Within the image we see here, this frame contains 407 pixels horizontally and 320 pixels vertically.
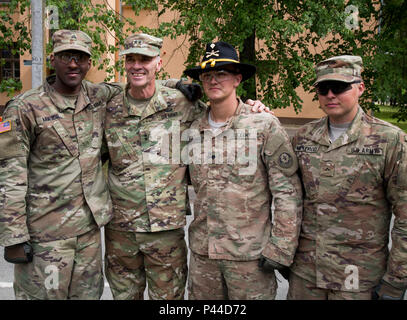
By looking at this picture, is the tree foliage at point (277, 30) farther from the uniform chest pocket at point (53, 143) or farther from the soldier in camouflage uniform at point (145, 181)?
the uniform chest pocket at point (53, 143)

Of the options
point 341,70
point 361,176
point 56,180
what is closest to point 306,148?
point 361,176

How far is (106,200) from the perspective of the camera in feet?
10.3

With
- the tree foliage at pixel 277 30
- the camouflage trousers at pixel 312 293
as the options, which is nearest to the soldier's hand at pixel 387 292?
the camouflage trousers at pixel 312 293

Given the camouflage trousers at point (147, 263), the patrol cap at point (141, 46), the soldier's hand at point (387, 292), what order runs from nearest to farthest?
the soldier's hand at point (387, 292) < the patrol cap at point (141, 46) < the camouflage trousers at point (147, 263)

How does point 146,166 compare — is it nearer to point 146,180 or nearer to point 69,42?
point 146,180

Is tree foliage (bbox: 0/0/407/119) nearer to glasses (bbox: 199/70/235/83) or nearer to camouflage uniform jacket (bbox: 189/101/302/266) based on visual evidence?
glasses (bbox: 199/70/235/83)

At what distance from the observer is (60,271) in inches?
117

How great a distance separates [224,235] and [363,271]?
0.91 metres

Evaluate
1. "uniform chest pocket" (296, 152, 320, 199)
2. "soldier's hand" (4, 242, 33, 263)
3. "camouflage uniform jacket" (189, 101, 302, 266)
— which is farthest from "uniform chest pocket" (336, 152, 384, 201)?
"soldier's hand" (4, 242, 33, 263)

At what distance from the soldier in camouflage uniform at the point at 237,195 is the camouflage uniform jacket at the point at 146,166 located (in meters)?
0.24

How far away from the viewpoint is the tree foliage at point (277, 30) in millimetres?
7516

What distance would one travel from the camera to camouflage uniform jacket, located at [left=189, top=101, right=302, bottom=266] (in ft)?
9.06

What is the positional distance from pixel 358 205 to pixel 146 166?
1490 mm
